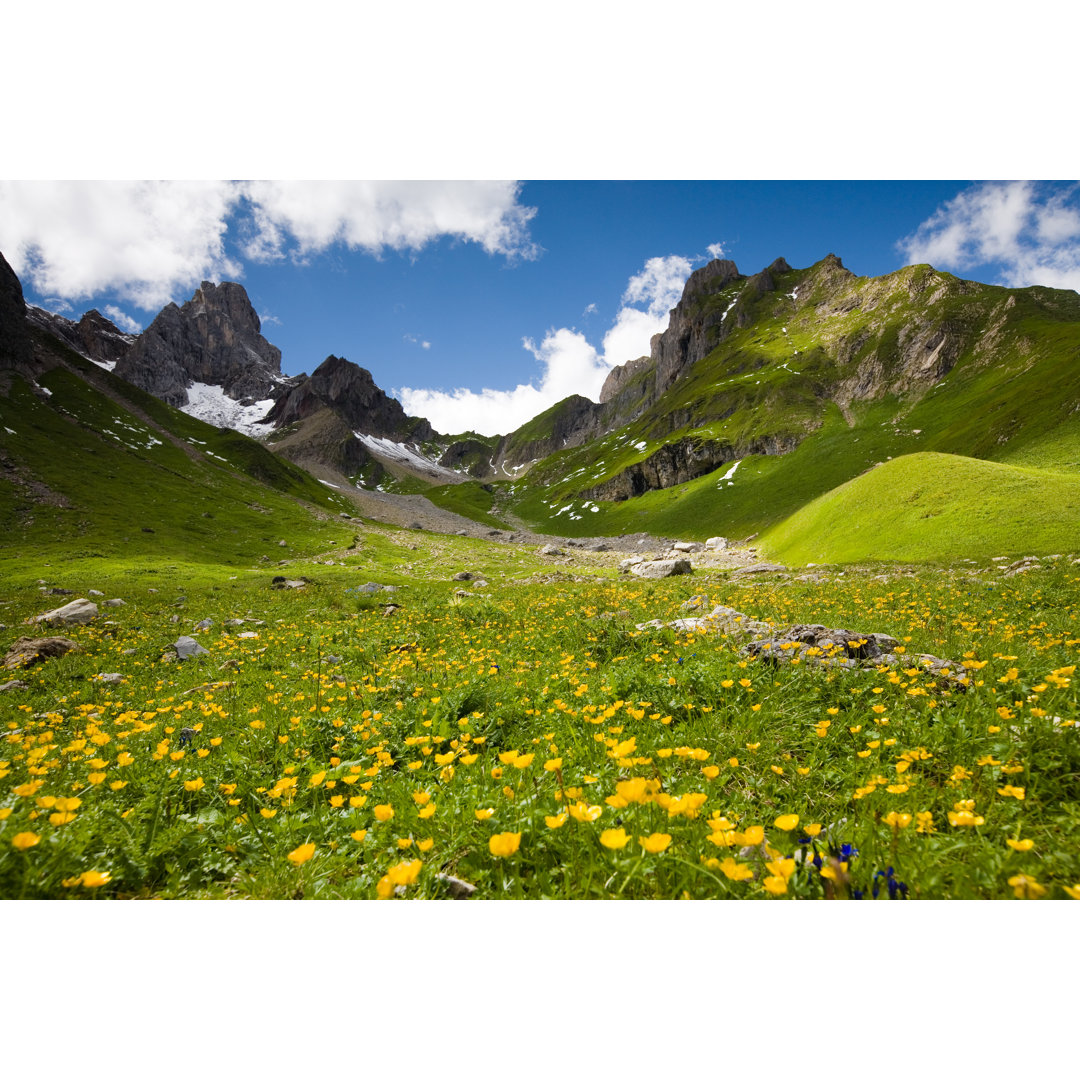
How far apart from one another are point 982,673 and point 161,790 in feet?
27.3

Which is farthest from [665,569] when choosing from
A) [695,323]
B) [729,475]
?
[695,323]

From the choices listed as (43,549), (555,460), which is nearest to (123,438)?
(43,549)

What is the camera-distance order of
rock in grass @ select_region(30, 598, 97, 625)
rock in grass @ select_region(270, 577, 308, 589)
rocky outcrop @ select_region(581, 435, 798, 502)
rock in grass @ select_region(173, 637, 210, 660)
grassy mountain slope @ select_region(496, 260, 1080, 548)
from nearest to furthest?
rock in grass @ select_region(173, 637, 210, 660) < rock in grass @ select_region(30, 598, 97, 625) < rock in grass @ select_region(270, 577, 308, 589) < grassy mountain slope @ select_region(496, 260, 1080, 548) < rocky outcrop @ select_region(581, 435, 798, 502)

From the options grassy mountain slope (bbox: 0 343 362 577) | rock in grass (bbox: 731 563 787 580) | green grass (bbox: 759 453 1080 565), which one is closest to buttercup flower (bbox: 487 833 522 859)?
rock in grass (bbox: 731 563 787 580)

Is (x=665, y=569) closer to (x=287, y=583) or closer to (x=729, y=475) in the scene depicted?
(x=287, y=583)

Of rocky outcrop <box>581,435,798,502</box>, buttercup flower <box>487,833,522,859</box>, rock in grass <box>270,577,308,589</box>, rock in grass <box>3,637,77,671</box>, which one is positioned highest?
rocky outcrop <box>581,435,798,502</box>

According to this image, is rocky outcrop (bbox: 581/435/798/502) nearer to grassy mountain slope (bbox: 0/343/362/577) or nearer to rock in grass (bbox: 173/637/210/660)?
grassy mountain slope (bbox: 0/343/362/577)

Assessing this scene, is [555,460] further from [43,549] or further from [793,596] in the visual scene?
[793,596]

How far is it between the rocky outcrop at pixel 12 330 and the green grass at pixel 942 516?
114 m

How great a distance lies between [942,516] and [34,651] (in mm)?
36267

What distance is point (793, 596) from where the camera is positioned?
1392 centimetres

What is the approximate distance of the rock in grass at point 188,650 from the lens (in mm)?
10078

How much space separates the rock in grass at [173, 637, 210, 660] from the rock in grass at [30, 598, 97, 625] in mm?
7021

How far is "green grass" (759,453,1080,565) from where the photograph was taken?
2094cm
